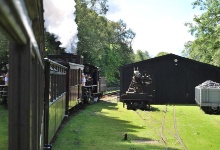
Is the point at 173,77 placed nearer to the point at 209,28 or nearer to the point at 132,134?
the point at 209,28

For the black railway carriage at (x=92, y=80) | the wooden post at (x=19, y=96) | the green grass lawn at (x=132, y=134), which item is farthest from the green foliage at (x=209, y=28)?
the wooden post at (x=19, y=96)

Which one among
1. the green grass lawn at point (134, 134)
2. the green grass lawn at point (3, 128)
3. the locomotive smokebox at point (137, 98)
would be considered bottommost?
the green grass lawn at point (134, 134)

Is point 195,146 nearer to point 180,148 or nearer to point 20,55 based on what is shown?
point 180,148

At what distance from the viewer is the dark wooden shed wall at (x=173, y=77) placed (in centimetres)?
3092

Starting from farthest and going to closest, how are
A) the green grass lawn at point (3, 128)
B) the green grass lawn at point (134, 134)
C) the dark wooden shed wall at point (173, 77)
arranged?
the dark wooden shed wall at point (173, 77) → the green grass lawn at point (134, 134) → the green grass lawn at point (3, 128)

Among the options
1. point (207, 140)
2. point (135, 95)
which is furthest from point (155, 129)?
point (135, 95)

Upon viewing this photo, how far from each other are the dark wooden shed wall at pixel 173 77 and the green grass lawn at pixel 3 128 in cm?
2897

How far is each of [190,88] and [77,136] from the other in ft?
65.2

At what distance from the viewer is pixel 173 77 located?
31.1 metres

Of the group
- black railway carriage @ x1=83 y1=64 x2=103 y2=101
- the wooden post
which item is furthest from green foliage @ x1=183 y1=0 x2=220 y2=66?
the wooden post

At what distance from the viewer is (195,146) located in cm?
1105

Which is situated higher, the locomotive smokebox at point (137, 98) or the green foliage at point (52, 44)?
the green foliage at point (52, 44)

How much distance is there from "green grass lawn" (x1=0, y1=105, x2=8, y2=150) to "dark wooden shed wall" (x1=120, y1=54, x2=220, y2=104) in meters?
29.0

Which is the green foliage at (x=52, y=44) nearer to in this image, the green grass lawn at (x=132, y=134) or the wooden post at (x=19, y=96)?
the green grass lawn at (x=132, y=134)
